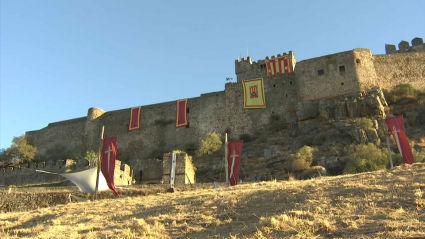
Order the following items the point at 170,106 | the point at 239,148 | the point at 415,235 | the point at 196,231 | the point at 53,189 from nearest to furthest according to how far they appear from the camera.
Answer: the point at 415,235 → the point at 196,231 → the point at 239,148 → the point at 53,189 → the point at 170,106

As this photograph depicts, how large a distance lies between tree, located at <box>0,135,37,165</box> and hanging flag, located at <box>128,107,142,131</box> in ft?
28.7

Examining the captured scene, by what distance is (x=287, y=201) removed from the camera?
1077cm

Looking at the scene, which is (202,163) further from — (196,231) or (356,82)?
(196,231)

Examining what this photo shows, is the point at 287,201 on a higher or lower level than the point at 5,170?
lower

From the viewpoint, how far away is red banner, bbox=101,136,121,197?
18.1 m

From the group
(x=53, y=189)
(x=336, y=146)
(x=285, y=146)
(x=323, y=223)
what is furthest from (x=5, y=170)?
(x=323, y=223)

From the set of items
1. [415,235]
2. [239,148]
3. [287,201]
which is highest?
[239,148]

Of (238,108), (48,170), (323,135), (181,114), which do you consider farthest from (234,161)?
(181,114)

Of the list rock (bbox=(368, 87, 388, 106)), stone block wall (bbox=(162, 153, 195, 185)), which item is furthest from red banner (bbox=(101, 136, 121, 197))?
rock (bbox=(368, 87, 388, 106))

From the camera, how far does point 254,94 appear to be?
33.7 meters

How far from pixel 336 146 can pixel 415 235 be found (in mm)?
19172

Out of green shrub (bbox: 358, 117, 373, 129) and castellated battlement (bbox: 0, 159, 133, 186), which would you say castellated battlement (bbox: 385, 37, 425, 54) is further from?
castellated battlement (bbox: 0, 159, 133, 186)

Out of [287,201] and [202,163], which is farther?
[202,163]

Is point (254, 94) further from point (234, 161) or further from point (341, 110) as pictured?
point (234, 161)
